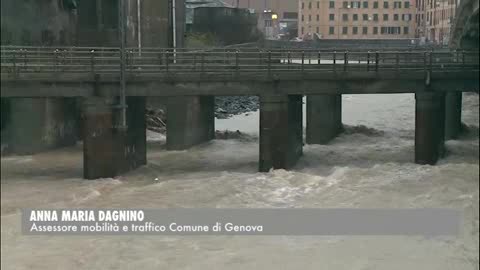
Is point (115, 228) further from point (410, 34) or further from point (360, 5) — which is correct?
point (360, 5)

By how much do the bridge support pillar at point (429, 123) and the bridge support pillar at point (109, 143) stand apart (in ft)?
19.2

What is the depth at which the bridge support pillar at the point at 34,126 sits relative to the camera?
3090 millimetres

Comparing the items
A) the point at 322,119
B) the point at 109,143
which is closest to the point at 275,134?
the point at 109,143

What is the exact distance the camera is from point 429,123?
13406mm

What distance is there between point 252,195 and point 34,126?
22.3 feet

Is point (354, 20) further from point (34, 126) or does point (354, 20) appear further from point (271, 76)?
point (34, 126)

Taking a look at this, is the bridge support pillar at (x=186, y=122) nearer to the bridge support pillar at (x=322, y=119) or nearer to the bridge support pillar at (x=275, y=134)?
the bridge support pillar at (x=322, y=119)

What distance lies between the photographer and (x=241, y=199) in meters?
9.65

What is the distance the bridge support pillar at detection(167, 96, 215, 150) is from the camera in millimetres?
16719

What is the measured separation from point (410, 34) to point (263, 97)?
1532 centimetres

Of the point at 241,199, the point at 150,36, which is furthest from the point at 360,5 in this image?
the point at 241,199

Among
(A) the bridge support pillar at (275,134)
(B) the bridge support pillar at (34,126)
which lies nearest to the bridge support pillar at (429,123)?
(A) the bridge support pillar at (275,134)

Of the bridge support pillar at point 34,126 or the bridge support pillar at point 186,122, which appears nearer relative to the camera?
the bridge support pillar at point 34,126

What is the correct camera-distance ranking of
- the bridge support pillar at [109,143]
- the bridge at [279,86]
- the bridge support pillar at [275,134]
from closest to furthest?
the bridge support pillar at [109,143] < the bridge at [279,86] < the bridge support pillar at [275,134]
